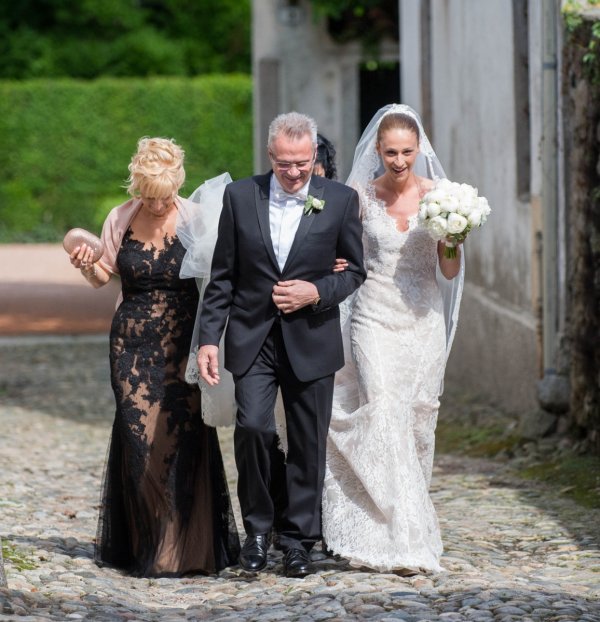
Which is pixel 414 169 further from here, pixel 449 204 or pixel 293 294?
pixel 293 294

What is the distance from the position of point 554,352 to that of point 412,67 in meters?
5.66

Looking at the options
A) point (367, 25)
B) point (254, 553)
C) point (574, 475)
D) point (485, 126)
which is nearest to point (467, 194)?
point (254, 553)

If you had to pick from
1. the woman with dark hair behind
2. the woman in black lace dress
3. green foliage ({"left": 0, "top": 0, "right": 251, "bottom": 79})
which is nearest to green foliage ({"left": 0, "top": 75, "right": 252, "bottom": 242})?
green foliage ({"left": 0, "top": 0, "right": 251, "bottom": 79})

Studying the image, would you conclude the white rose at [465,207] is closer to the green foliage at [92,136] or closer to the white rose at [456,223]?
the white rose at [456,223]

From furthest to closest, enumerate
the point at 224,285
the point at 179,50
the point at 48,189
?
the point at 179,50 → the point at 48,189 → the point at 224,285

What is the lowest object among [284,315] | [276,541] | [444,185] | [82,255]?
[276,541]

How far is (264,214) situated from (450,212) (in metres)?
0.76

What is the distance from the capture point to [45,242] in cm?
2939

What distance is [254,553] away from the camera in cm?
589

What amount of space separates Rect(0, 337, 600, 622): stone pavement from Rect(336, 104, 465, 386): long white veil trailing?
105 centimetres

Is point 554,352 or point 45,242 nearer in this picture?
point 554,352

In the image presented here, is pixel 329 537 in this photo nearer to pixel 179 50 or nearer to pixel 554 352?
pixel 554 352

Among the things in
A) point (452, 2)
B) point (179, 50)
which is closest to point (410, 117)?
point (452, 2)

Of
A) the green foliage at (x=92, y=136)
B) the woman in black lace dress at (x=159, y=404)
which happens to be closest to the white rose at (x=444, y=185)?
the woman in black lace dress at (x=159, y=404)
